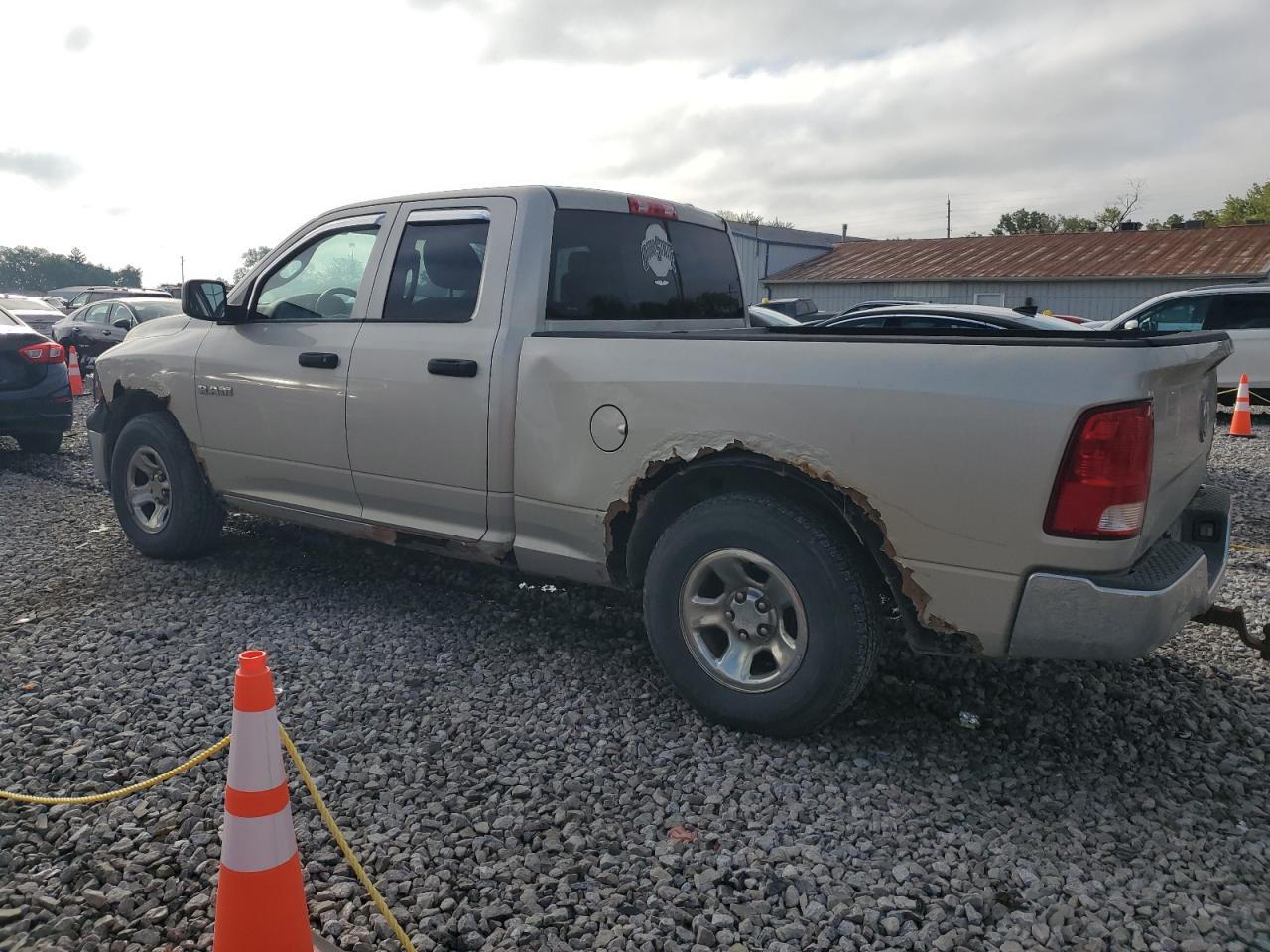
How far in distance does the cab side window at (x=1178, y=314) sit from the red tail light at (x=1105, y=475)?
10.9 meters

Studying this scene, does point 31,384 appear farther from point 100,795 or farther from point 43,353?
point 100,795

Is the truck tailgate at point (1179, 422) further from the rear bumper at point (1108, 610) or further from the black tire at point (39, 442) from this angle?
the black tire at point (39, 442)

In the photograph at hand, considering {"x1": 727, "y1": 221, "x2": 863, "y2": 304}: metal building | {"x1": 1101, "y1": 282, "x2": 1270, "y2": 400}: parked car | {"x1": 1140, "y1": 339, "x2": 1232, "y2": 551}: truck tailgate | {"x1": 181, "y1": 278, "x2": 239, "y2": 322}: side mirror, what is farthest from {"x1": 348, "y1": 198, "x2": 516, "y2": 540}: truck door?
{"x1": 727, "y1": 221, "x2": 863, "y2": 304}: metal building

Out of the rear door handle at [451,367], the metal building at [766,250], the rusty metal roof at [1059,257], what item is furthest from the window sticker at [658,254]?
the metal building at [766,250]

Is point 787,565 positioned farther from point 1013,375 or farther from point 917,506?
point 1013,375

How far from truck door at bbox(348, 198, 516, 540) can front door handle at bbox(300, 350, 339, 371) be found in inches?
5.4

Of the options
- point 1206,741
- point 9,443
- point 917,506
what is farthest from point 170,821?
point 9,443

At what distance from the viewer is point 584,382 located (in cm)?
365

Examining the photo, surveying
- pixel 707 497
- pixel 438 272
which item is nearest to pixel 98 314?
pixel 438 272

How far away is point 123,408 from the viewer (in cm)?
571

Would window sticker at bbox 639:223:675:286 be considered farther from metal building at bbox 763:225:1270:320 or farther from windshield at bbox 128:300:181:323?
metal building at bbox 763:225:1270:320

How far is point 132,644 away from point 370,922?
95.0 inches

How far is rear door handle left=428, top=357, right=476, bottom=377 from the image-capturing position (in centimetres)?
396

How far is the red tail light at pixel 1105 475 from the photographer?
268cm
